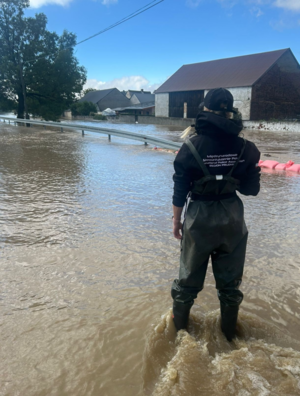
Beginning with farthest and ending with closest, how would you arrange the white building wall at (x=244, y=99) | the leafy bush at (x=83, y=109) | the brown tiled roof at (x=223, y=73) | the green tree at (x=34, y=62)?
the leafy bush at (x=83, y=109), the brown tiled roof at (x=223, y=73), the white building wall at (x=244, y=99), the green tree at (x=34, y=62)

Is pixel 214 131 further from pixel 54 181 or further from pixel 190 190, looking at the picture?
pixel 54 181

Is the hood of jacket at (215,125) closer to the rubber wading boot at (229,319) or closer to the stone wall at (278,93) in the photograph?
the rubber wading boot at (229,319)

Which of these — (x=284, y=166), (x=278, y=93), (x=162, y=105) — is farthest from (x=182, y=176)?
(x=162, y=105)

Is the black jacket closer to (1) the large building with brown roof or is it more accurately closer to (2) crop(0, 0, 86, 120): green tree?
(2) crop(0, 0, 86, 120): green tree

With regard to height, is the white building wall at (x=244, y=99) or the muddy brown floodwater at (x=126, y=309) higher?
the white building wall at (x=244, y=99)

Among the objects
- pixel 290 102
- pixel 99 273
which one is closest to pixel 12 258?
pixel 99 273

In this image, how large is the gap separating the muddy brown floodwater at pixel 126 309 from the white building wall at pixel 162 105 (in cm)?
5017

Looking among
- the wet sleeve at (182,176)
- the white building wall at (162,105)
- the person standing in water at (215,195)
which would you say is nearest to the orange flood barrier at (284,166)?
the person standing in water at (215,195)

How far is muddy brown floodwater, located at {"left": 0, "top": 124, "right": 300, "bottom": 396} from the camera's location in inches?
88.7

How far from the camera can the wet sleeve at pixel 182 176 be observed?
7.95ft

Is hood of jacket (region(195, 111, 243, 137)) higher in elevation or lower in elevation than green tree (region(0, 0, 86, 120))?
lower

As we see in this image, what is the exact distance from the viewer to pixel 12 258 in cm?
403

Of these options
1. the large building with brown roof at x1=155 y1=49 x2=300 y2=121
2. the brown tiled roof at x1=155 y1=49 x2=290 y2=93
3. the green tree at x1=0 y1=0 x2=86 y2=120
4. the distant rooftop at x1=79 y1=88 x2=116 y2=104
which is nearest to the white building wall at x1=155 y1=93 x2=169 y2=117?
the brown tiled roof at x1=155 y1=49 x2=290 y2=93

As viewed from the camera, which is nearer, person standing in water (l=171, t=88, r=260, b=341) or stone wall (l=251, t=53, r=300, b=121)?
person standing in water (l=171, t=88, r=260, b=341)
